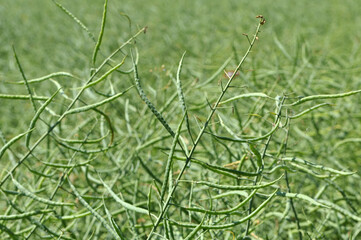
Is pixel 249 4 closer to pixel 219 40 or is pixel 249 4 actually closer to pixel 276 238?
pixel 219 40

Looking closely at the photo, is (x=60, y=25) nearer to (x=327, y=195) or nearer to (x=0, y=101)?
(x=0, y=101)

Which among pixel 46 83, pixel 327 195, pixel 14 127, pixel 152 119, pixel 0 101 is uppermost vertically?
pixel 46 83

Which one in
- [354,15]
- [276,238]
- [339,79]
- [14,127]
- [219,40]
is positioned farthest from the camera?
[354,15]

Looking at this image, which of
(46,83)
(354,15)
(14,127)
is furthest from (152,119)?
(354,15)

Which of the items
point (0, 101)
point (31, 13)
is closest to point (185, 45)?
point (0, 101)

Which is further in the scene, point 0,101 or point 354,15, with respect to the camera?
point 354,15

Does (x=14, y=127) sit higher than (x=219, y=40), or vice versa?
(x=219, y=40)

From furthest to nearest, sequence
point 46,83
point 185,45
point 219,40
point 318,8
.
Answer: point 318,8, point 219,40, point 185,45, point 46,83
